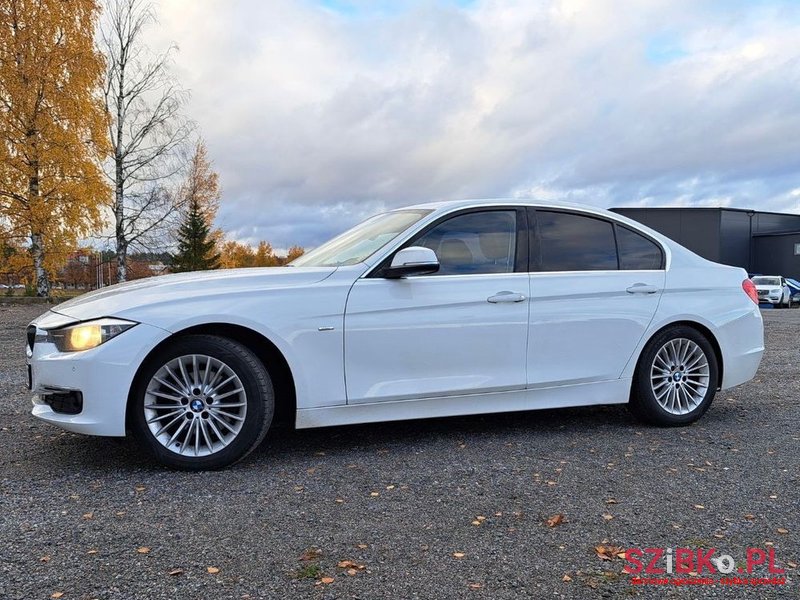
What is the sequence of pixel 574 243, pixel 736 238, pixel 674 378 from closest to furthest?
pixel 574 243 → pixel 674 378 → pixel 736 238

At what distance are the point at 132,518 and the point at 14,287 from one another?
24.6 meters

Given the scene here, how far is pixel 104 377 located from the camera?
3.43 meters

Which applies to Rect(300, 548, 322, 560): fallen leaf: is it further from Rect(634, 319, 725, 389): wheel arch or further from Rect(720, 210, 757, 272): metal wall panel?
Rect(720, 210, 757, 272): metal wall panel

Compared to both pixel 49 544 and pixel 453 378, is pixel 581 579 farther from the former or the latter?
pixel 49 544

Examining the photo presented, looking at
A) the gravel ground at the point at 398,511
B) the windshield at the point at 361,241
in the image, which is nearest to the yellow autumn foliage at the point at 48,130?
the gravel ground at the point at 398,511

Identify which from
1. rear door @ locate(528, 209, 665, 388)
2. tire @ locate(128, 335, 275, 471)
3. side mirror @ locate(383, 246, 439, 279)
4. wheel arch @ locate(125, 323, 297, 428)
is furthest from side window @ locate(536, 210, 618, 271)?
tire @ locate(128, 335, 275, 471)

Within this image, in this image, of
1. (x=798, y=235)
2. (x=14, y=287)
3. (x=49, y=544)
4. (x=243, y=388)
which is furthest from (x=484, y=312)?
(x=798, y=235)

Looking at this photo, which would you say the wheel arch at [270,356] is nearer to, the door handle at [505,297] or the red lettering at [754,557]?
the door handle at [505,297]

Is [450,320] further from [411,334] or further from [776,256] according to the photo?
[776,256]

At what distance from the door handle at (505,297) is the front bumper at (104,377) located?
207 cm

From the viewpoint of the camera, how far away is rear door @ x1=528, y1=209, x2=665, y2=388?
14.4 ft

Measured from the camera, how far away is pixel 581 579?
2.39 m

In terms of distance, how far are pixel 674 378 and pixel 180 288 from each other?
355 centimetres

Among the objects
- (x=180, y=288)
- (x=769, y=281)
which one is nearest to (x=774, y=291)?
(x=769, y=281)
